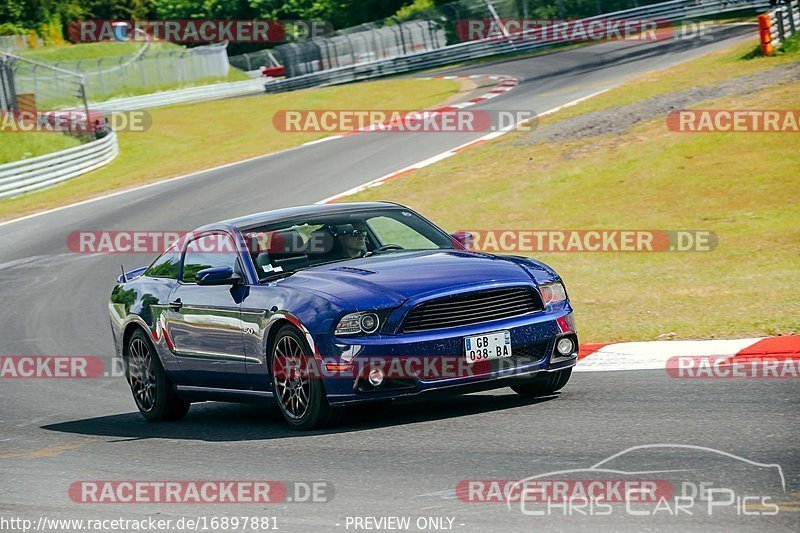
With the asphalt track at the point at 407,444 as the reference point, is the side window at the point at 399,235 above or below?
above

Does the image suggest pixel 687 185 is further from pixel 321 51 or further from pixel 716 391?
pixel 321 51

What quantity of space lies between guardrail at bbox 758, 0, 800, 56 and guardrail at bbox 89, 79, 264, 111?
30.1m

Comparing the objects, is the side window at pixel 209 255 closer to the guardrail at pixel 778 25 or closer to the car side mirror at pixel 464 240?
the car side mirror at pixel 464 240

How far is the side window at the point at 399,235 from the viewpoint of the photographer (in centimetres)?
881

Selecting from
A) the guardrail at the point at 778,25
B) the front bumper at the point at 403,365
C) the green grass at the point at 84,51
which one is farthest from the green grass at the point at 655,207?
the green grass at the point at 84,51

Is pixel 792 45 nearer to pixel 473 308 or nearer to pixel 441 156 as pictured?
pixel 441 156

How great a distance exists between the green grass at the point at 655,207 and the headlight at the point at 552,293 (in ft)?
8.34

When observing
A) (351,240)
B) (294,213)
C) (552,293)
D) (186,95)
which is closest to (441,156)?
(294,213)

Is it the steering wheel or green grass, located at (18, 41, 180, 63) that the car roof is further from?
green grass, located at (18, 41, 180, 63)

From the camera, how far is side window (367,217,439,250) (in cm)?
881

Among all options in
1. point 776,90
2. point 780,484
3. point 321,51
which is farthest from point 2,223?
point 321,51

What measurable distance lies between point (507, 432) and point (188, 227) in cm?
1478

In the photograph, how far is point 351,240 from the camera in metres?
8.55

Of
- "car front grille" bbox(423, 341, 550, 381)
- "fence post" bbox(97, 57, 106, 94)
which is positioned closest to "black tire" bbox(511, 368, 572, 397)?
"car front grille" bbox(423, 341, 550, 381)
